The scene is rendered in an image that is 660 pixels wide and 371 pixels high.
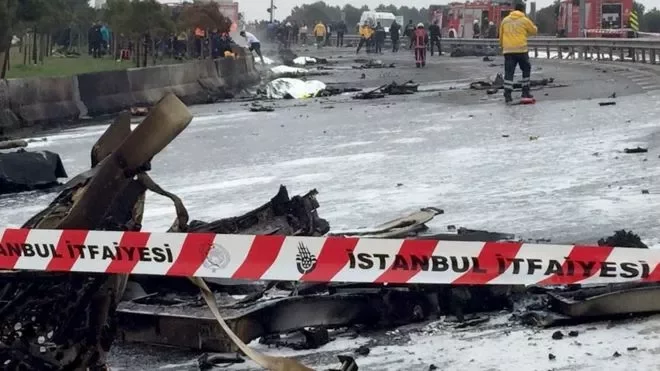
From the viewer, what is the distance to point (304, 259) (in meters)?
5.45

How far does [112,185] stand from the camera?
5.28 m

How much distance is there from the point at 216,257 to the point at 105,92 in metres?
20.0

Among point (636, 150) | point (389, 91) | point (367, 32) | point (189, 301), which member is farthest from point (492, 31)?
point (189, 301)

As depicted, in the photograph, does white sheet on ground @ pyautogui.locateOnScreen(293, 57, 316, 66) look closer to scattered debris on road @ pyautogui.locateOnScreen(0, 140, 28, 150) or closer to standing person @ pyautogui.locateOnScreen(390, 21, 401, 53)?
standing person @ pyautogui.locateOnScreen(390, 21, 401, 53)

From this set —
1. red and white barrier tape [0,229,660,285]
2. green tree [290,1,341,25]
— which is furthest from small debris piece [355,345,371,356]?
green tree [290,1,341,25]

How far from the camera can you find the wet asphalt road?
32.6 feet

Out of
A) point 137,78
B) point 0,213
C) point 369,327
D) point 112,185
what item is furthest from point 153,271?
point 137,78

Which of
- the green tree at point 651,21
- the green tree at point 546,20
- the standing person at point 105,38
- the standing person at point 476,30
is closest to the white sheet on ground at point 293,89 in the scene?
the standing person at point 105,38

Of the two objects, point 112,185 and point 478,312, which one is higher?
point 112,185

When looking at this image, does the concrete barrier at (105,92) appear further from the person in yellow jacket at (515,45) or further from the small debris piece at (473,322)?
the small debris piece at (473,322)

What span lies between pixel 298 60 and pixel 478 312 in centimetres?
4660

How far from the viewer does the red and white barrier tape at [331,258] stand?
5.30 m

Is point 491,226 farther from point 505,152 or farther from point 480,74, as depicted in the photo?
point 480,74

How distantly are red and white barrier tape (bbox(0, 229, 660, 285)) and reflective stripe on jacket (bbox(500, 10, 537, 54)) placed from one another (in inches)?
640
